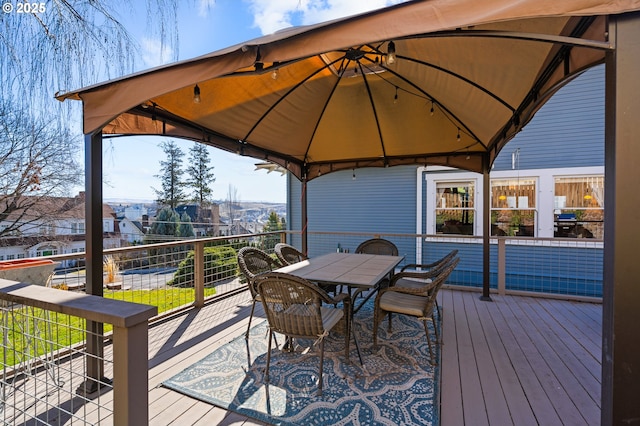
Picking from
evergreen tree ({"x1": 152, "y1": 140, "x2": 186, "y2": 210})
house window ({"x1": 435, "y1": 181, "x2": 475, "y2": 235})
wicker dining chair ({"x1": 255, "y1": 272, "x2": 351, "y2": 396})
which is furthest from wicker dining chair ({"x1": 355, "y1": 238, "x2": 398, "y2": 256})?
evergreen tree ({"x1": 152, "y1": 140, "x2": 186, "y2": 210})

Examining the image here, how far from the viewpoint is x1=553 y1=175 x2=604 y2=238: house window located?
5.52 meters

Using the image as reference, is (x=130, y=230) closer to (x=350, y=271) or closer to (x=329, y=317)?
(x=350, y=271)

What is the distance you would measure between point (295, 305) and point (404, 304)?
3.65 ft

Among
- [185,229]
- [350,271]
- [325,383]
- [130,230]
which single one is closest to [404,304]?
[350,271]

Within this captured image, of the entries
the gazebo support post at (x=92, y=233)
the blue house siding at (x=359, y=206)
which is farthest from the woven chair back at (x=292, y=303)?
the blue house siding at (x=359, y=206)

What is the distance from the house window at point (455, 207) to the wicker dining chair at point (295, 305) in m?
4.96

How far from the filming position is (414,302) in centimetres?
290

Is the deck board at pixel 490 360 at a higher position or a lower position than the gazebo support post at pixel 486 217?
lower

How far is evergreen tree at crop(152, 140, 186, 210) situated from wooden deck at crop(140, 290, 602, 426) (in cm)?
1651

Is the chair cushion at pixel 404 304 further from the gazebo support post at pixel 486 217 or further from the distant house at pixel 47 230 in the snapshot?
the distant house at pixel 47 230

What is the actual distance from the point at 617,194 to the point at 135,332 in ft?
6.47

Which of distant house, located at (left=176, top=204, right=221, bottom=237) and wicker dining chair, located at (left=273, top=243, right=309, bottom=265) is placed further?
distant house, located at (left=176, top=204, right=221, bottom=237)

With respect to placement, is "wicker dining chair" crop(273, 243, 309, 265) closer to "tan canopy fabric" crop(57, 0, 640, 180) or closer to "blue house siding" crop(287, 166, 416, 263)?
"tan canopy fabric" crop(57, 0, 640, 180)

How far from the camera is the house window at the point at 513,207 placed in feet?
19.5
